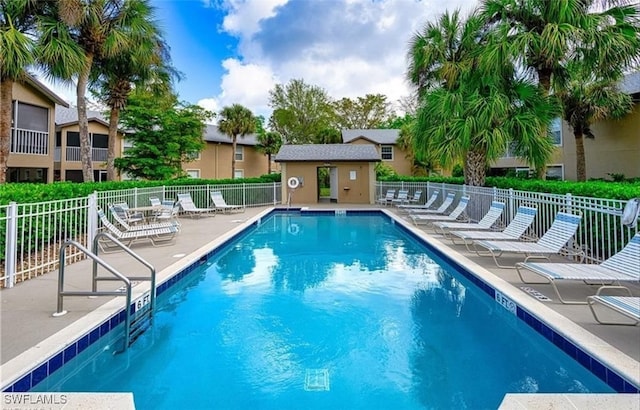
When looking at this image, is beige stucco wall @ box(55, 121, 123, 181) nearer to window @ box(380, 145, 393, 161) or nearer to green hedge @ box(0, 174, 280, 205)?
green hedge @ box(0, 174, 280, 205)

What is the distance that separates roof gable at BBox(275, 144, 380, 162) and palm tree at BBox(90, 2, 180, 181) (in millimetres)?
7604

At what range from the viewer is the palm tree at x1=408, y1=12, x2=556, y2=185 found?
10.3 meters

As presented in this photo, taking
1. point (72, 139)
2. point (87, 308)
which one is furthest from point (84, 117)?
point (72, 139)

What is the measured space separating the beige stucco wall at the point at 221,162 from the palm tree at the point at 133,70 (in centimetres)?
1215

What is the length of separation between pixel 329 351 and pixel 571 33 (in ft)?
33.6

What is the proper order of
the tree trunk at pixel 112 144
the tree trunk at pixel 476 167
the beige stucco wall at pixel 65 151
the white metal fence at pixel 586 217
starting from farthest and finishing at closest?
the beige stucco wall at pixel 65 151 → the tree trunk at pixel 112 144 → the tree trunk at pixel 476 167 → the white metal fence at pixel 586 217

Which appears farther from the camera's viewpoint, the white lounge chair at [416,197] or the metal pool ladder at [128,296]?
the white lounge chair at [416,197]

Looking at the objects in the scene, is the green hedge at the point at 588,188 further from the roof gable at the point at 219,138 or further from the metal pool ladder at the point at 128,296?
the roof gable at the point at 219,138

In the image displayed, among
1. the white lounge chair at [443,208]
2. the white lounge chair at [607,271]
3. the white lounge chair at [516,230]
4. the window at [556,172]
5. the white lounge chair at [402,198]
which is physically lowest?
the white lounge chair at [607,271]

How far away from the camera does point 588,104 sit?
15.3 meters

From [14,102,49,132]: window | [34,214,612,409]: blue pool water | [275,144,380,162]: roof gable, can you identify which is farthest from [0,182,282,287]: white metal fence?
[14,102,49,132]: window

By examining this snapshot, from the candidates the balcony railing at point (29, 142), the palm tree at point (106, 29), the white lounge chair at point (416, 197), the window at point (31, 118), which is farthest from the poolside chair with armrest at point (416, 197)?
the window at point (31, 118)

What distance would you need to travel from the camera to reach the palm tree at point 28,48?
35.6ft

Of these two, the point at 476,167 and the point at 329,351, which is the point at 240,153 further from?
the point at 329,351
